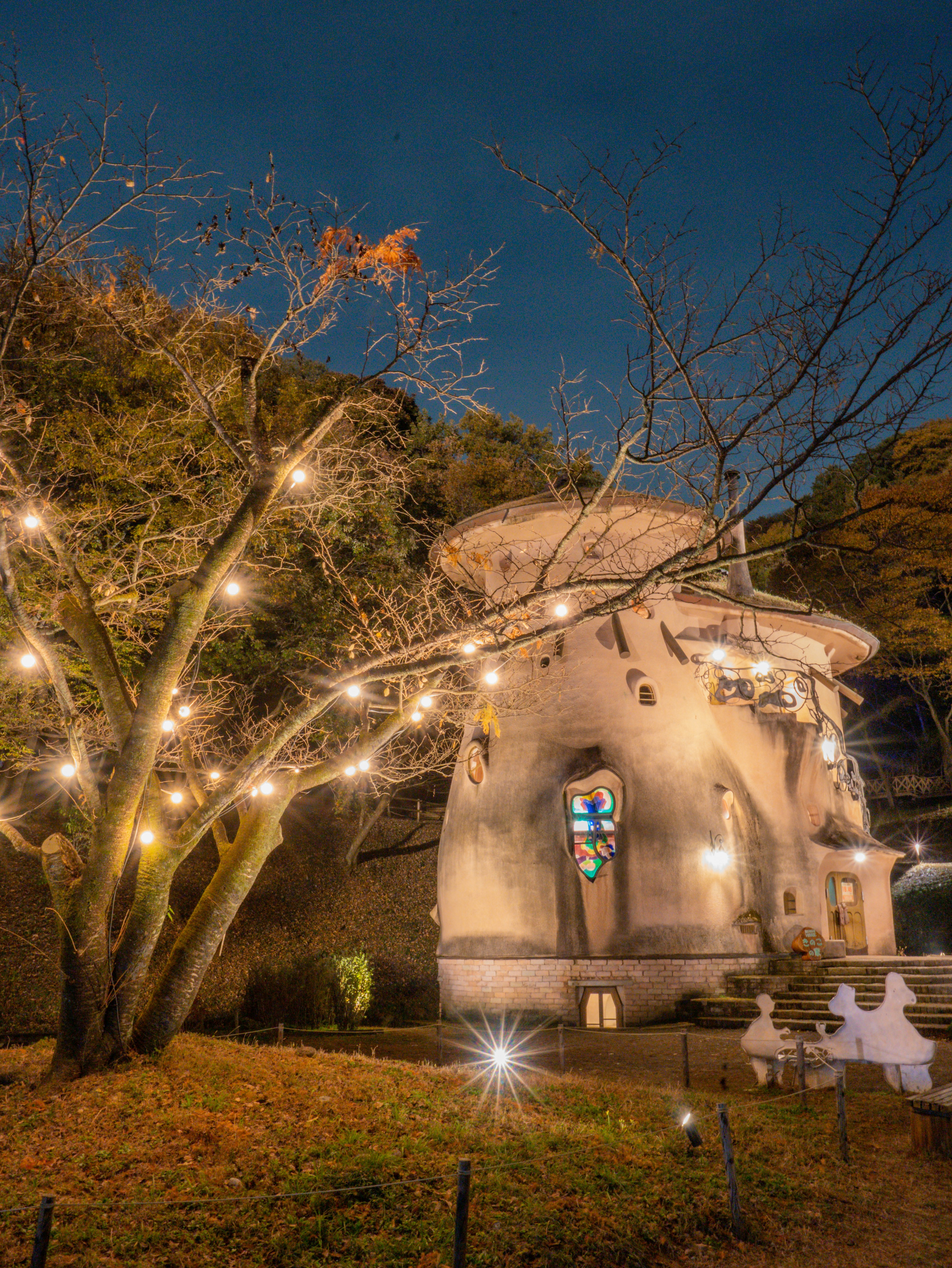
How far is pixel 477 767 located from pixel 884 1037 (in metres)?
10.4

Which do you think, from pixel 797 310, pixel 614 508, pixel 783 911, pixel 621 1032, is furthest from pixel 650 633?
pixel 797 310

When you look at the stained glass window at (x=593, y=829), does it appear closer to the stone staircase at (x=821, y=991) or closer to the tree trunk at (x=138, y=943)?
the stone staircase at (x=821, y=991)

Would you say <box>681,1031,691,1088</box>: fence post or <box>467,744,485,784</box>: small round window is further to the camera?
<box>467,744,485,784</box>: small round window

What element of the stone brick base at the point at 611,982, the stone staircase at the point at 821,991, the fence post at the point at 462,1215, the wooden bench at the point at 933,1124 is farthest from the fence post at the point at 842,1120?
the stone brick base at the point at 611,982

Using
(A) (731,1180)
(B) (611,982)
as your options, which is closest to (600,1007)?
(B) (611,982)

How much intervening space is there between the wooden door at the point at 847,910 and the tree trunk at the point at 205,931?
1675 centimetres

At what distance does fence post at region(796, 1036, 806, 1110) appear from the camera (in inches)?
335

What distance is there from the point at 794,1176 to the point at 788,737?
15097 mm

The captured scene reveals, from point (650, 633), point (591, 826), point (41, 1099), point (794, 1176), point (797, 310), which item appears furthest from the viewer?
point (650, 633)

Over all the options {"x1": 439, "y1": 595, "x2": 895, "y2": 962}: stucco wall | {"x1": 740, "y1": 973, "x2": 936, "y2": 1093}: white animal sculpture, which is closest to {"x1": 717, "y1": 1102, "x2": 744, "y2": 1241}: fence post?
{"x1": 740, "y1": 973, "x2": 936, "y2": 1093}: white animal sculpture

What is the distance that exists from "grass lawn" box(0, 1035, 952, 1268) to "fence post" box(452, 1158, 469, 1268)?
74cm

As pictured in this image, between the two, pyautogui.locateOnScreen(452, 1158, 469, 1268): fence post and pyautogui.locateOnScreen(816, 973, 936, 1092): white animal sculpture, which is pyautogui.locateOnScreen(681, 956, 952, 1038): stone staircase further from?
pyautogui.locateOnScreen(452, 1158, 469, 1268): fence post

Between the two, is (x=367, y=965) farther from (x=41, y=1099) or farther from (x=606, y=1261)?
(x=606, y=1261)

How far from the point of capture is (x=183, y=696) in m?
12.4
